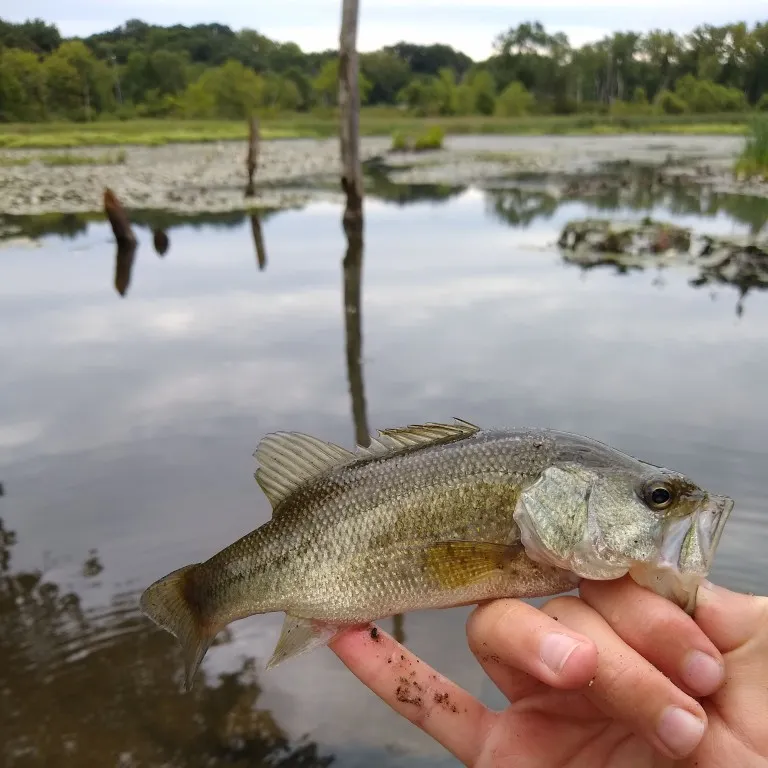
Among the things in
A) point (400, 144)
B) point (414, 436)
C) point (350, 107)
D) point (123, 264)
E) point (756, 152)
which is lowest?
point (123, 264)

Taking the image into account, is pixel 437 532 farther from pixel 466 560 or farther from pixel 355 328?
pixel 355 328

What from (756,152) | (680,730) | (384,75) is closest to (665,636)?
(680,730)

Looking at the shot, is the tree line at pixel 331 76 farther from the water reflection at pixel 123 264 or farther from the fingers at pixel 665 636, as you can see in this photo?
the fingers at pixel 665 636

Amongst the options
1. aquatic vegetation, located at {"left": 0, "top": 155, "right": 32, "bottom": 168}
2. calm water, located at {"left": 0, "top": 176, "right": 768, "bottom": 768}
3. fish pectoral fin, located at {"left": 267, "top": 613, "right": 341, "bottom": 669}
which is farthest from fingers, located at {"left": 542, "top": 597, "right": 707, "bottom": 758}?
aquatic vegetation, located at {"left": 0, "top": 155, "right": 32, "bottom": 168}

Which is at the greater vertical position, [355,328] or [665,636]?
[665,636]

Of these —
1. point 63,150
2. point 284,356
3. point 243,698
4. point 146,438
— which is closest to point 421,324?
point 284,356

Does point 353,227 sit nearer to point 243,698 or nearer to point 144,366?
point 144,366

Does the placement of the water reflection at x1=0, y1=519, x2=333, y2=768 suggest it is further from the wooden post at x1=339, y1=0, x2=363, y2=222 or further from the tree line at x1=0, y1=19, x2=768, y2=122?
the tree line at x1=0, y1=19, x2=768, y2=122
